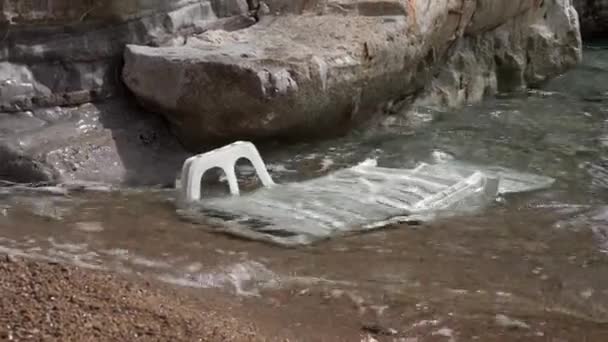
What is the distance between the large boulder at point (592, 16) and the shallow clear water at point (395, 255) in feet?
24.8

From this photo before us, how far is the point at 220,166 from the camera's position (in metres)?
4.66

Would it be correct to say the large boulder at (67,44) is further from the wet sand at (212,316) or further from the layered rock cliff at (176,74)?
the wet sand at (212,316)

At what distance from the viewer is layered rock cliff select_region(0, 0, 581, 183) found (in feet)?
16.1

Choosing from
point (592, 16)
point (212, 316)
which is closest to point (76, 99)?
point (212, 316)

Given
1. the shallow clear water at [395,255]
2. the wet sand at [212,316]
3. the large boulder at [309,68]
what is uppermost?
the large boulder at [309,68]

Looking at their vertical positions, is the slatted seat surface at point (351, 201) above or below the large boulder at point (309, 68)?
below

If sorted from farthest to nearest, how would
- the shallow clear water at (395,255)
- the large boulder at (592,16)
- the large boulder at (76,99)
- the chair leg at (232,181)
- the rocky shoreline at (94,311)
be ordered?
the large boulder at (592,16) → the large boulder at (76,99) → the chair leg at (232,181) → the shallow clear water at (395,255) → the rocky shoreline at (94,311)

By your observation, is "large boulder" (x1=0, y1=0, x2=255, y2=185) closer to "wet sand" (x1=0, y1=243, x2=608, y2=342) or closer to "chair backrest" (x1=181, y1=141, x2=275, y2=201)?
"chair backrest" (x1=181, y1=141, x2=275, y2=201)

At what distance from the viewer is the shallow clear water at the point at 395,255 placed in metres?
3.23

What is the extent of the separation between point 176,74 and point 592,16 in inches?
356

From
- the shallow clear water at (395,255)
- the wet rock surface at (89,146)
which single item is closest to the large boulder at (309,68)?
the wet rock surface at (89,146)

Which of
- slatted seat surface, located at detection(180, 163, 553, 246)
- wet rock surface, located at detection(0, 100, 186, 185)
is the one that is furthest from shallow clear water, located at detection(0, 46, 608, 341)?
wet rock surface, located at detection(0, 100, 186, 185)

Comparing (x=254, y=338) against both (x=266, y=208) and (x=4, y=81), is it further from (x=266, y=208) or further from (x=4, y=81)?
(x=4, y=81)

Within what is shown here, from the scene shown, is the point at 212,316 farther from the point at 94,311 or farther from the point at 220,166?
the point at 220,166
